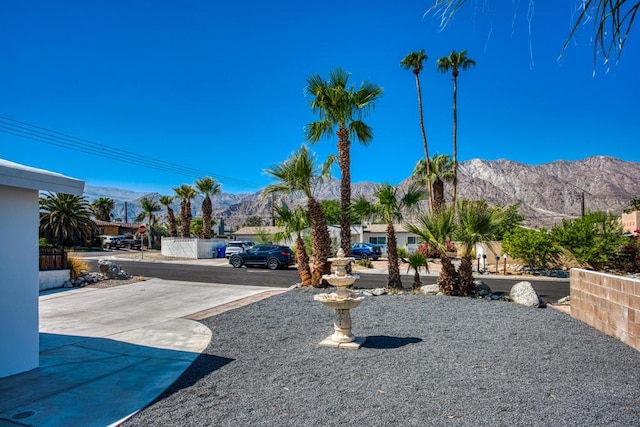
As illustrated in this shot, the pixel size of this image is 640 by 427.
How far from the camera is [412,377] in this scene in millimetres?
5258

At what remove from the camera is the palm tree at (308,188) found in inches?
545

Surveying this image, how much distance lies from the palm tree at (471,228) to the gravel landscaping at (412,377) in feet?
10.1

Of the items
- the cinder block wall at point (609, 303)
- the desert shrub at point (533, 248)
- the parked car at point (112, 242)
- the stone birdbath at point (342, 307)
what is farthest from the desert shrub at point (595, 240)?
the parked car at point (112, 242)

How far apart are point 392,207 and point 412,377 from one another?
27.6ft

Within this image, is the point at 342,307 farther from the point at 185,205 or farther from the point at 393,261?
the point at 185,205

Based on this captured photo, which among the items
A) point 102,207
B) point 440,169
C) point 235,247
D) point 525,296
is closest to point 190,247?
point 235,247

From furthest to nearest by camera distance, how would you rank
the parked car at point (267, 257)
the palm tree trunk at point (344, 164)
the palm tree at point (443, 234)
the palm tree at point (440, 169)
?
the palm tree at point (440, 169), the parked car at point (267, 257), the palm tree trunk at point (344, 164), the palm tree at point (443, 234)

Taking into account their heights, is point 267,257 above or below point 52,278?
above

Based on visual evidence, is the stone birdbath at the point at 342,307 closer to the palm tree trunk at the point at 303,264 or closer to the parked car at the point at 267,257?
the palm tree trunk at the point at 303,264

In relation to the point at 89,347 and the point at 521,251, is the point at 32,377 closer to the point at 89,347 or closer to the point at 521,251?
the point at 89,347

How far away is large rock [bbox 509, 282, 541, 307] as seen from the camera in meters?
10.9

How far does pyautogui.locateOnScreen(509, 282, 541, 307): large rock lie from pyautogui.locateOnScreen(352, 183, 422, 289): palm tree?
134 inches

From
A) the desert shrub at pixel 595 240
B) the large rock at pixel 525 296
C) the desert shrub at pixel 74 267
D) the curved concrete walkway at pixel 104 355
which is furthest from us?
the desert shrub at pixel 595 240

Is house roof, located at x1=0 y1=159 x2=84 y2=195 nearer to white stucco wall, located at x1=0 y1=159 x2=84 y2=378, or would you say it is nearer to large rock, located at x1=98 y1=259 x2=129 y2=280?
white stucco wall, located at x1=0 y1=159 x2=84 y2=378
